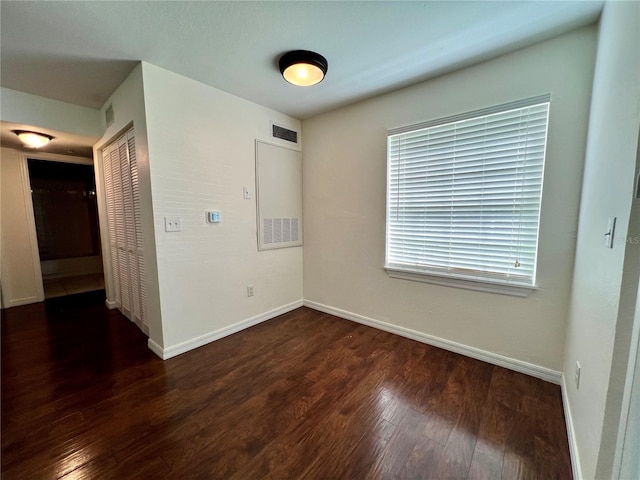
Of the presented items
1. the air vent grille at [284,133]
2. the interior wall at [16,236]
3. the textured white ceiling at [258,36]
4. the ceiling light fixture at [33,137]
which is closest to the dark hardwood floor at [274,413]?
the interior wall at [16,236]

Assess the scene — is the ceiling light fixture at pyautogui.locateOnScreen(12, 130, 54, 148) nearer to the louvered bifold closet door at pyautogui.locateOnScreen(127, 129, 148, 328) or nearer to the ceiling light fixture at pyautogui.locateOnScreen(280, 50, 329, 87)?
the louvered bifold closet door at pyautogui.locateOnScreen(127, 129, 148, 328)

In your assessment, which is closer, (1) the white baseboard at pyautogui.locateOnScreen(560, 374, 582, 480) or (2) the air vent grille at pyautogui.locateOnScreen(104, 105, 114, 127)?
(1) the white baseboard at pyautogui.locateOnScreen(560, 374, 582, 480)

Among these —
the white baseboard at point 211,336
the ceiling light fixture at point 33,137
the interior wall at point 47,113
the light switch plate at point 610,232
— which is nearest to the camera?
the light switch plate at point 610,232

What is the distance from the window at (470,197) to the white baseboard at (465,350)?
1.83ft

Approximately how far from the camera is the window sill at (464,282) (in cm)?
200

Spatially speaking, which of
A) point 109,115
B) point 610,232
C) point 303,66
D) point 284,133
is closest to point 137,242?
point 109,115

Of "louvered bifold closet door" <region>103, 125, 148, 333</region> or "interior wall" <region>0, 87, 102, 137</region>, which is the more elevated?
"interior wall" <region>0, 87, 102, 137</region>

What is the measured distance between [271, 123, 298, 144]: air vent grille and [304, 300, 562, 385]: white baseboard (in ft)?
7.31

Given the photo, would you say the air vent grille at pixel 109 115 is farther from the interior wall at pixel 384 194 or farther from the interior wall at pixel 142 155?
the interior wall at pixel 384 194

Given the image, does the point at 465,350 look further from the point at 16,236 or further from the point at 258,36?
the point at 16,236

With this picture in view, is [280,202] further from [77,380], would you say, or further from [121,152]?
[77,380]

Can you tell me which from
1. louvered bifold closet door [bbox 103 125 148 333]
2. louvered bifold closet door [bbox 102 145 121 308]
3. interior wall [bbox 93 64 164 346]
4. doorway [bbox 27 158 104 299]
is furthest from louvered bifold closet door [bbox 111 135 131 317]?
doorway [bbox 27 158 104 299]

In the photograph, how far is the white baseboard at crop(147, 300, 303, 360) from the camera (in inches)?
91.0

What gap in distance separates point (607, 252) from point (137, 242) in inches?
139
